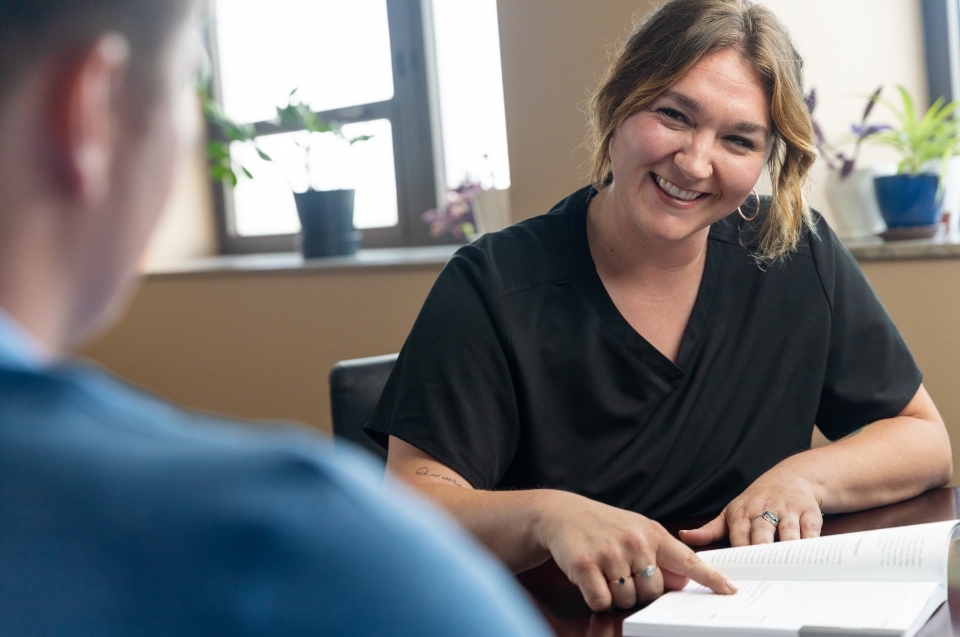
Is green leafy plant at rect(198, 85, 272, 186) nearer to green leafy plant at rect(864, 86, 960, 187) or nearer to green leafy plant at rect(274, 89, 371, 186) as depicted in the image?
green leafy plant at rect(274, 89, 371, 186)

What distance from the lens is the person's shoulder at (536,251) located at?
144cm

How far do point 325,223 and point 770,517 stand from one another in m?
2.38

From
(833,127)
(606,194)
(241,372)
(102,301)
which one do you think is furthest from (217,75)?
(102,301)

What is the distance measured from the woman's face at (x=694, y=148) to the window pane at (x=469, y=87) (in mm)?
1783

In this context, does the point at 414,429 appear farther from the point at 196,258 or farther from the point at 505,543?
the point at 196,258

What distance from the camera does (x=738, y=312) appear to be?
1503 millimetres

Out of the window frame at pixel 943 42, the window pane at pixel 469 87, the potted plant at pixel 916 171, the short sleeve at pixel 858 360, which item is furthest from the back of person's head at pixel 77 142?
the window pane at pixel 469 87

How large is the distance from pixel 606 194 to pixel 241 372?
2.16m

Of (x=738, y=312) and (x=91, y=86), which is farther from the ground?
(x=91, y=86)

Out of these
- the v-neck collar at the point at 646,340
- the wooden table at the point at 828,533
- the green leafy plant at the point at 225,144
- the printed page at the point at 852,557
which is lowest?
the wooden table at the point at 828,533

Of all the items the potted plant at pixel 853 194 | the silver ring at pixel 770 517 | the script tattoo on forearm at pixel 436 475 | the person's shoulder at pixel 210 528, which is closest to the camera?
the person's shoulder at pixel 210 528

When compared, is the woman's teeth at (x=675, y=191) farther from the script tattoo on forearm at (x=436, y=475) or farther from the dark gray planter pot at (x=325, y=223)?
the dark gray planter pot at (x=325, y=223)

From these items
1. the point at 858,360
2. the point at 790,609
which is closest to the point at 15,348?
the point at 790,609

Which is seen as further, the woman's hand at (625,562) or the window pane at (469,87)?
the window pane at (469,87)
